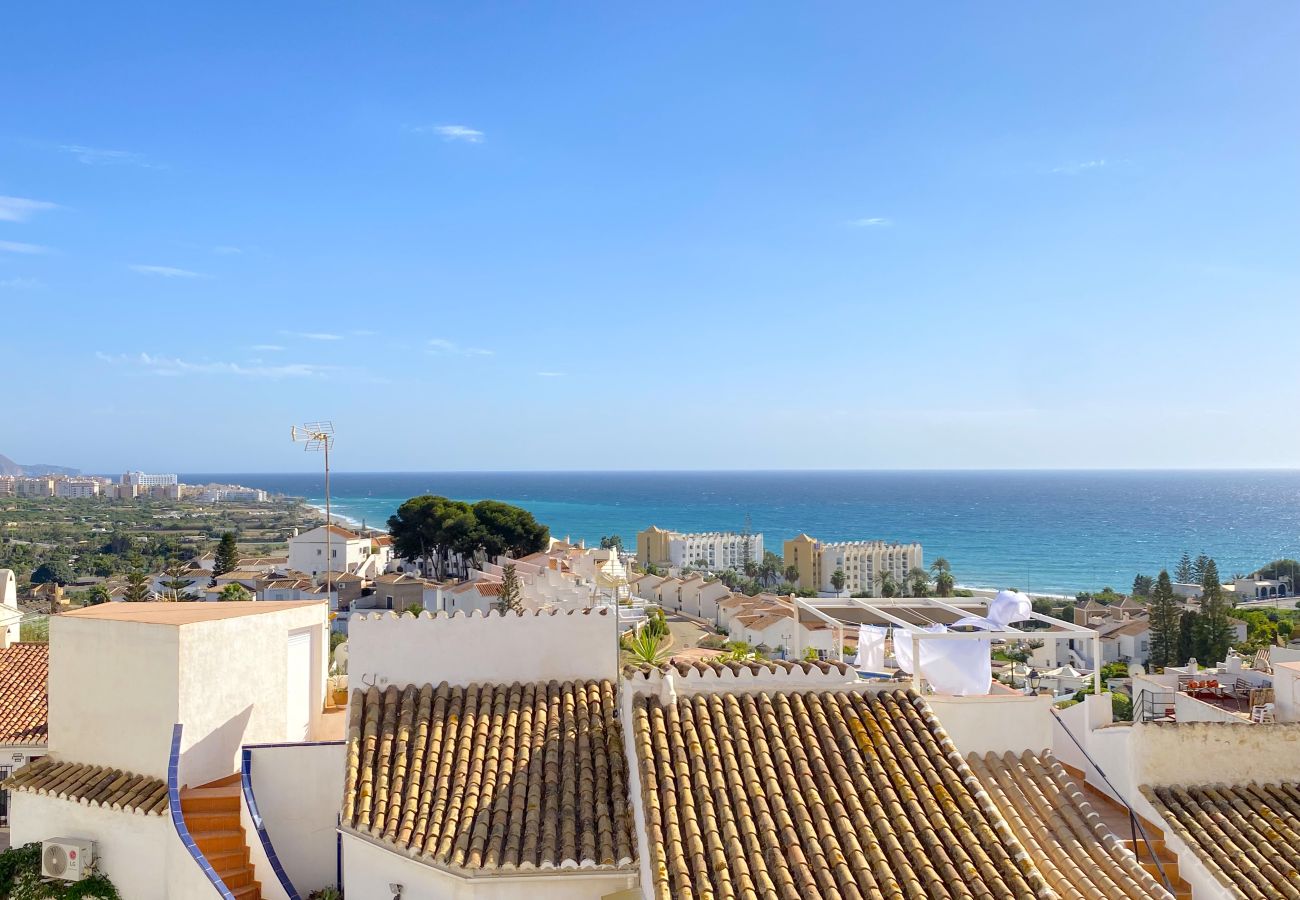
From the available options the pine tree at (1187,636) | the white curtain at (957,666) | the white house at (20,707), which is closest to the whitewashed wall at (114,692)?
the white house at (20,707)

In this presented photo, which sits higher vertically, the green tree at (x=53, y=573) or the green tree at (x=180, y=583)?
the green tree at (x=180, y=583)

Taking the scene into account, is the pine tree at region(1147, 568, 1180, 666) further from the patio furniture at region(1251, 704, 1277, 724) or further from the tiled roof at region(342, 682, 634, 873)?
the tiled roof at region(342, 682, 634, 873)

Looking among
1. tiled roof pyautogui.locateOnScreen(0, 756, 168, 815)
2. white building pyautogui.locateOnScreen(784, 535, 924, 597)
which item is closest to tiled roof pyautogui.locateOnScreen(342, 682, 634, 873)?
tiled roof pyautogui.locateOnScreen(0, 756, 168, 815)

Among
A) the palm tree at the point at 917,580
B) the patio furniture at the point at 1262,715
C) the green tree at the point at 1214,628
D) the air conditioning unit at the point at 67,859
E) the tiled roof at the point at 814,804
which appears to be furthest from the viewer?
the palm tree at the point at 917,580

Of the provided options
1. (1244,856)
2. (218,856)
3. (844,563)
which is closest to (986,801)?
(1244,856)

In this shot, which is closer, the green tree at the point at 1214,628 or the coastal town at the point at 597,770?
the coastal town at the point at 597,770

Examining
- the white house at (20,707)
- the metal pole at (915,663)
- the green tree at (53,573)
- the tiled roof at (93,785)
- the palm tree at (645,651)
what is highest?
the metal pole at (915,663)

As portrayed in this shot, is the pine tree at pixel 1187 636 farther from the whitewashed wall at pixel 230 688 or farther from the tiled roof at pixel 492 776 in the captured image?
the whitewashed wall at pixel 230 688

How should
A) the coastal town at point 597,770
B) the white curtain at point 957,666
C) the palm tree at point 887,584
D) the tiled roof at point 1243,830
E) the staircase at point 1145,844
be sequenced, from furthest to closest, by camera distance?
the palm tree at point 887,584, the white curtain at point 957,666, the staircase at point 1145,844, the tiled roof at point 1243,830, the coastal town at point 597,770
